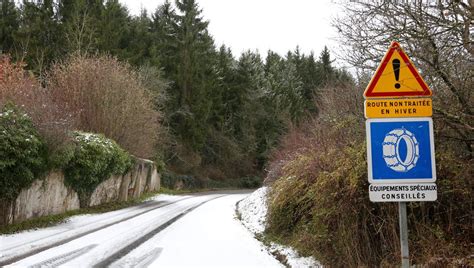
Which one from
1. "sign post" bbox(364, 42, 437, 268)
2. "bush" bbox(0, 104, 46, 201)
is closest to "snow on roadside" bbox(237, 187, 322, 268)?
"sign post" bbox(364, 42, 437, 268)

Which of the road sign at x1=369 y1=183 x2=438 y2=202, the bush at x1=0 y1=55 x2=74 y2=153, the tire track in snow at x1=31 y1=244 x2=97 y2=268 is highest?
the bush at x1=0 y1=55 x2=74 y2=153

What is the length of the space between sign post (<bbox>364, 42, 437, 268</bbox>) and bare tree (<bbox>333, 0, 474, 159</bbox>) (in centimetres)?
170

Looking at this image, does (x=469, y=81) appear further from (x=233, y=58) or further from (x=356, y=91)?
(x=233, y=58)

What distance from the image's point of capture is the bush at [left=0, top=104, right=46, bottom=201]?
12.7 m

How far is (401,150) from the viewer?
457 centimetres

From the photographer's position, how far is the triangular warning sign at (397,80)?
4.69 meters

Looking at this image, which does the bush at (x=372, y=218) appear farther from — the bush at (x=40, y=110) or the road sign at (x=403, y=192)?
the bush at (x=40, y=110)

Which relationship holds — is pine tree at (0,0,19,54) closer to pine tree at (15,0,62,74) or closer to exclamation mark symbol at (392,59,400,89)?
pine tree at (15,0,62,74)

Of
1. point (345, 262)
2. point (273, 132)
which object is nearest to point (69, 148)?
point (345, 262)

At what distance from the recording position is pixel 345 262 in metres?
6.77

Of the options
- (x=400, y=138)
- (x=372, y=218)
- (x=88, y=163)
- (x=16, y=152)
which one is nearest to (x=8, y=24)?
(x=88, y=163)

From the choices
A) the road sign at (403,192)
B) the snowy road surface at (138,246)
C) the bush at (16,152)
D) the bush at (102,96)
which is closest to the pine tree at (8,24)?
the bush at (102,96)

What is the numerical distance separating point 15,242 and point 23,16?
30458 mm

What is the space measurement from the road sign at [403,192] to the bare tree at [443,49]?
1.91m
